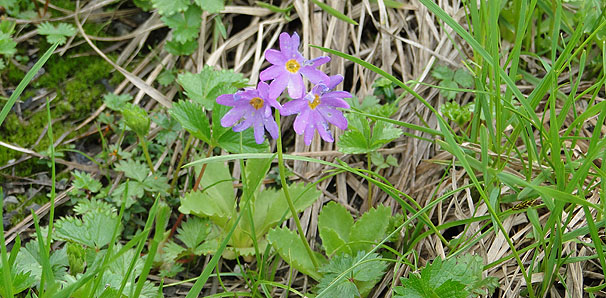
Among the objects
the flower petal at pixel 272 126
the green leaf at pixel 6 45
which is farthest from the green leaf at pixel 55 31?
the flower petal at pixel 272 126

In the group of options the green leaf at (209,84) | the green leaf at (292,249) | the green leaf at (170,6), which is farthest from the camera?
the green leaf at (170,6)

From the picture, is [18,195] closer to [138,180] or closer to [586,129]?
[138,180]

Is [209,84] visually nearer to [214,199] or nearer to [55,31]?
[214,199]

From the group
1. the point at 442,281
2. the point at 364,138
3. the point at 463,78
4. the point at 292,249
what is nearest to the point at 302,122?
the point at 364,138

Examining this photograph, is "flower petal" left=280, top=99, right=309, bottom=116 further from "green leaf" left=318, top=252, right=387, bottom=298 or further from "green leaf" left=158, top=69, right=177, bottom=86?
"green leaf" left=158, top=69, right=177, bottom=86

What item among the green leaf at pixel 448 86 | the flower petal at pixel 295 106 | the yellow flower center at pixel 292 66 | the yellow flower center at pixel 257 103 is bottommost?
the green leaf at pixel 448 86

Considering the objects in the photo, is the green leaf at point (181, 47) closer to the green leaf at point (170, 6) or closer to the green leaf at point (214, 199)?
the green leaf at point (170, 6)
